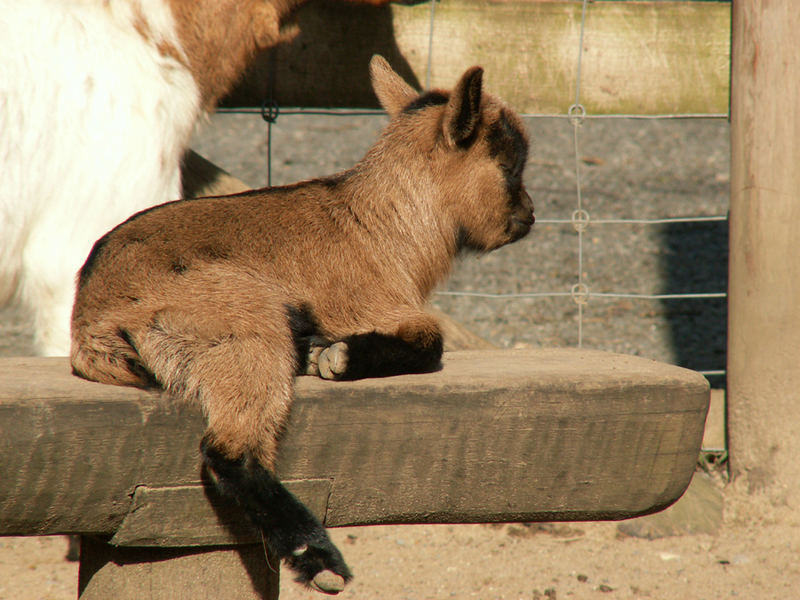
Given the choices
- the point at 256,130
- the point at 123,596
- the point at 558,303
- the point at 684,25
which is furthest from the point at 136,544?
the point at 256,130

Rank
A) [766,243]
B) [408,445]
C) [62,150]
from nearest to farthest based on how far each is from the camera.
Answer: [408,445], [62,150], [766,243]

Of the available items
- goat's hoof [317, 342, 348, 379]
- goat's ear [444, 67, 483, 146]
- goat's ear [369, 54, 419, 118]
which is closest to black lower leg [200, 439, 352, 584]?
goat's hoof [317, 342, 348, 379]

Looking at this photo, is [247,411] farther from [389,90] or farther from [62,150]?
[62,150]

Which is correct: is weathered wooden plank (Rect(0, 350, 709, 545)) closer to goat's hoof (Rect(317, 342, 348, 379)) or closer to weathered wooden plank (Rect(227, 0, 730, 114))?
goat's hoof (Rect(317, 342, 348, 379))

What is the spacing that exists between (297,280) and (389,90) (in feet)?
2.75

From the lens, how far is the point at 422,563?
345cm

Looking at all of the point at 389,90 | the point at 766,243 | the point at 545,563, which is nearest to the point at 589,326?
the point at 766,243

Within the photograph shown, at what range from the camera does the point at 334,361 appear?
77.7 inches

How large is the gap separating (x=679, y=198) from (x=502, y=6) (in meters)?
4.94

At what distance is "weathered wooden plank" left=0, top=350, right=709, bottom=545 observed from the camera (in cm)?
180

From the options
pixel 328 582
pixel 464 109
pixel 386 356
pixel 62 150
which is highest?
pixel 464 109

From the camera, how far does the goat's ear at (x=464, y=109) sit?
2293 mm

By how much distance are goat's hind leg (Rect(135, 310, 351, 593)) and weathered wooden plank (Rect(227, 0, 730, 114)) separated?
1994 millimetres

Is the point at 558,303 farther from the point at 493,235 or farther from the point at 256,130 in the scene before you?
the point at 256,130
